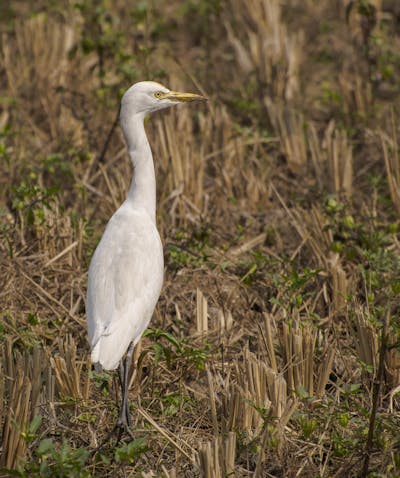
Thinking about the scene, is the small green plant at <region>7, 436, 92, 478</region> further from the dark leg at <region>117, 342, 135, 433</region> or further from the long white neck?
the long white neck

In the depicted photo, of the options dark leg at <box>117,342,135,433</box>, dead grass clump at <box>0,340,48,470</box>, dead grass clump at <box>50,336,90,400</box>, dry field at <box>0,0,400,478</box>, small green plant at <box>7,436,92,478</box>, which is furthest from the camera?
dead grass clump at <box>50,336,90,400</box>

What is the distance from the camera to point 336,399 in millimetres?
4215

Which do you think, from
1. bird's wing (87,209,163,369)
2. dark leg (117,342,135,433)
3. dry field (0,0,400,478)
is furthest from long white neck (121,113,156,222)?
dark leg (117,342,135,433)

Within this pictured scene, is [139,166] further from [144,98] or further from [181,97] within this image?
[181,97]

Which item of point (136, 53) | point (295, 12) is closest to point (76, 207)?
point (136, 53)

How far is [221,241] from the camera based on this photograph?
19.8ft

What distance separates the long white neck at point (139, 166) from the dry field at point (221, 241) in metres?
0.73

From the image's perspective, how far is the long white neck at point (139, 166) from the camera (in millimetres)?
4785

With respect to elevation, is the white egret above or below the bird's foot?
above

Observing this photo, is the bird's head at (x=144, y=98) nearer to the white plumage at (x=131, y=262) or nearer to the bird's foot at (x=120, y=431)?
the white plumage at (x=131, y=262)

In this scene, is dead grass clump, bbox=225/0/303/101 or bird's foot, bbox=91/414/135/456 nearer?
bird's foot, bbox=91/414/135/456

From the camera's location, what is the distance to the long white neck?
4.79 meters

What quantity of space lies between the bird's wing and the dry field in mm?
281

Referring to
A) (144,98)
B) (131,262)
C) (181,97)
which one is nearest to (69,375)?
(131,262)
